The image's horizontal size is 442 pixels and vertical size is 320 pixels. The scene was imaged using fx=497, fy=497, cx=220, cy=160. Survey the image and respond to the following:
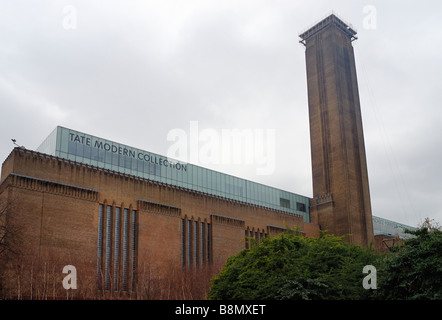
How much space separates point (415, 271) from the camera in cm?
2028

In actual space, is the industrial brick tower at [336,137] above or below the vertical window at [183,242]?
above

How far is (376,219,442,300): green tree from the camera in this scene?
19.8 metres

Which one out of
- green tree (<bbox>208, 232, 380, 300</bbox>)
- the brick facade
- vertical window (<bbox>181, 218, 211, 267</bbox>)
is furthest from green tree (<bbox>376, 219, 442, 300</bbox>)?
vertical window (<bbox>181, 218, 211, 267</bbox>)

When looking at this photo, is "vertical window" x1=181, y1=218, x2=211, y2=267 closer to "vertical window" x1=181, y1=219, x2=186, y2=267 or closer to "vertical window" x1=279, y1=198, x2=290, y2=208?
"vertical window" x1=181, y1=219, x2=186, y2=267

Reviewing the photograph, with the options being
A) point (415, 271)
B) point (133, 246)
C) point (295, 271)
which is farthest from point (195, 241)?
point (415, 271)

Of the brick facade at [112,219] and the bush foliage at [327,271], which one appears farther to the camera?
the brick facade at [112,219]

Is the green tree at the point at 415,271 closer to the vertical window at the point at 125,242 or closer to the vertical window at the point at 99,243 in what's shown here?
the vertical window at the point at 99,243

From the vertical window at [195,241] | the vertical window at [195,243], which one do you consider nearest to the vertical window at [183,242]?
the vertical window at [195,243]

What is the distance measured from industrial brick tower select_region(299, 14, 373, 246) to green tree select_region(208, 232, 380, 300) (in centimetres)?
3727

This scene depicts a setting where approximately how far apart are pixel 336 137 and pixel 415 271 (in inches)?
1800

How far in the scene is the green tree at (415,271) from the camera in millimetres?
19828

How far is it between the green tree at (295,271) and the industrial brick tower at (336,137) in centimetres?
3727
